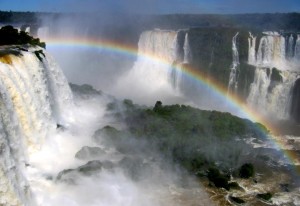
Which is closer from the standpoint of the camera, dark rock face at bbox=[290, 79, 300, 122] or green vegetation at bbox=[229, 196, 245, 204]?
green vegetation at bbox=[229, 196, 245, 204]

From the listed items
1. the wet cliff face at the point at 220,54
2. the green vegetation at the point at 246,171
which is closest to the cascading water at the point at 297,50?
the wet cliff face at the point at 220,54

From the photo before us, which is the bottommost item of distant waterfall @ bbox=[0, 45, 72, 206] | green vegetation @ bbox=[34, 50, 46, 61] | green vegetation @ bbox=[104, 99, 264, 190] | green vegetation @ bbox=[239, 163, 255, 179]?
green vegetation @ bbox=[239, 163, 255, 179]

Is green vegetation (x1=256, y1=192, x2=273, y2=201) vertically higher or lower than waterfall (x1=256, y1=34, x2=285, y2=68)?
lower

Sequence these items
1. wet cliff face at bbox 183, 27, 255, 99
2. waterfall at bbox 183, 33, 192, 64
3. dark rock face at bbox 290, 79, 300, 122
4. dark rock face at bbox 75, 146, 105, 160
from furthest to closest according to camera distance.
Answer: waterfall at bbox 183, 33, 192, 64
wet cliff face at bbox 183, 27, 255, 99
dark rock face at bbox 290, 79, 300, 122
dark rock face at bbox 75, 146, 105, 160

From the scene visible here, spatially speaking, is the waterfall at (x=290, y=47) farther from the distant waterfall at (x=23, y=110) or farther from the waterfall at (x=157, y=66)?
the distant waterfall at (x=23, y=110)

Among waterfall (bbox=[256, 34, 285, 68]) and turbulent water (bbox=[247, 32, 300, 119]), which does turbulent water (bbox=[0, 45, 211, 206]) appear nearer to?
turbulent water (bbox=[247, 32, 300, 119])

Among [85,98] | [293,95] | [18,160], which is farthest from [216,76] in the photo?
[18,160]

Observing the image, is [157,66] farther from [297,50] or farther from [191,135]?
[191,135]

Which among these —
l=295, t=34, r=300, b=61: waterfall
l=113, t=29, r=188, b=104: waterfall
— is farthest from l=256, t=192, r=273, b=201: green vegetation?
l=295, t=34, r=300, b=61: waterfall

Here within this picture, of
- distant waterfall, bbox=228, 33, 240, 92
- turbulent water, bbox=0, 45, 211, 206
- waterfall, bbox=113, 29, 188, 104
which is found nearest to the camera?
turbulent water, bbox=0, 45, 211, 206
